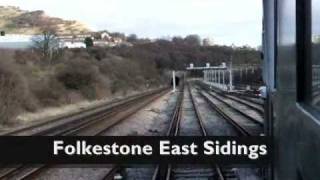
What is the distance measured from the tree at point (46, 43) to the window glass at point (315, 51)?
75.5m

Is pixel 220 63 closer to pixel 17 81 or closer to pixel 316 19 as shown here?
pixel 17 81

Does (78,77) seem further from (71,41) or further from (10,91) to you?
(71,41)

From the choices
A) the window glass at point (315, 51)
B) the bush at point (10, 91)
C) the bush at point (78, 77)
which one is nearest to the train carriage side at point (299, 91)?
the window glass at point (315, 51)

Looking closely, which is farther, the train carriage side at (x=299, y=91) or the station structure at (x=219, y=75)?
the station structure at (x=219, y=75)

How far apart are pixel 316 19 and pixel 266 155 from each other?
7.96ft

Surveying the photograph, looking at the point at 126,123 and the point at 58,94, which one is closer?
the point at 126,123

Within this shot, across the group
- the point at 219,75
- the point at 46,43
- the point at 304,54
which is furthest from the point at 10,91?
the point at 219,75

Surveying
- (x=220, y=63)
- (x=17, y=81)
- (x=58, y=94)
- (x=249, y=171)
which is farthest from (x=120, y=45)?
(x=249, y=171)

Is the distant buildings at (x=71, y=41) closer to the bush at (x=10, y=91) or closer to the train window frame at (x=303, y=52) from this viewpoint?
the bush at (x=10, y=91)

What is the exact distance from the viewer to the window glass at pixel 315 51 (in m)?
2.46

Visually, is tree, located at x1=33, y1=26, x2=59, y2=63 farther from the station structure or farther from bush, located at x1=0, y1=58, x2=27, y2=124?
bush, located at x1=0, y1=58, x2=27, y2=124

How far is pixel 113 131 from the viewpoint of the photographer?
25328 mm

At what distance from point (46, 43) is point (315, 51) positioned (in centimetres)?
8037

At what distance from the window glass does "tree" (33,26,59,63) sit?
248ft
